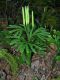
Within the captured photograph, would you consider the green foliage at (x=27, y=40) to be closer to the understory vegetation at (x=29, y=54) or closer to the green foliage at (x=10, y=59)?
the understory vegetation at (x=29, y=54)

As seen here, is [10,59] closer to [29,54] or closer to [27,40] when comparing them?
[29,54]

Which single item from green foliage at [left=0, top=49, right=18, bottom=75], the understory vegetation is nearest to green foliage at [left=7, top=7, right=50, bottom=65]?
the understory vegetation

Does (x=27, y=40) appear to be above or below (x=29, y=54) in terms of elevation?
above

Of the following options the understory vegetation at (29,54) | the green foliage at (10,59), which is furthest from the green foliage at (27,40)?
the green foliage at (10,59)

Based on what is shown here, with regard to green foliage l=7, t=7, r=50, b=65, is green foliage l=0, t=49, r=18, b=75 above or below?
below

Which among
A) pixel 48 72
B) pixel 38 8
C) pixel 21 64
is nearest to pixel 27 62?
pixel 21 64

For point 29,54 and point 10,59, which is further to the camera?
point 29,54

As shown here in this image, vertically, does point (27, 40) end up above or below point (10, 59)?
above

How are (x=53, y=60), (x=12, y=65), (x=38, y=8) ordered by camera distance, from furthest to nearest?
(x=38, y=8) → (x=53, y=60) → (x=12, y=65)

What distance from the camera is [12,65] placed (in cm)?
465

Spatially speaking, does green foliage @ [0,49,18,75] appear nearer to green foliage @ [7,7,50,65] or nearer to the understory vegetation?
the understory vegetation

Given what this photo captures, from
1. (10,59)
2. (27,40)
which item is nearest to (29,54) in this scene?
(27,40)

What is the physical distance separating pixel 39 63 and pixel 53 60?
1.03 feet

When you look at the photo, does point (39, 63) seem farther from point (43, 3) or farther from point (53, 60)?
point (43, 3)
